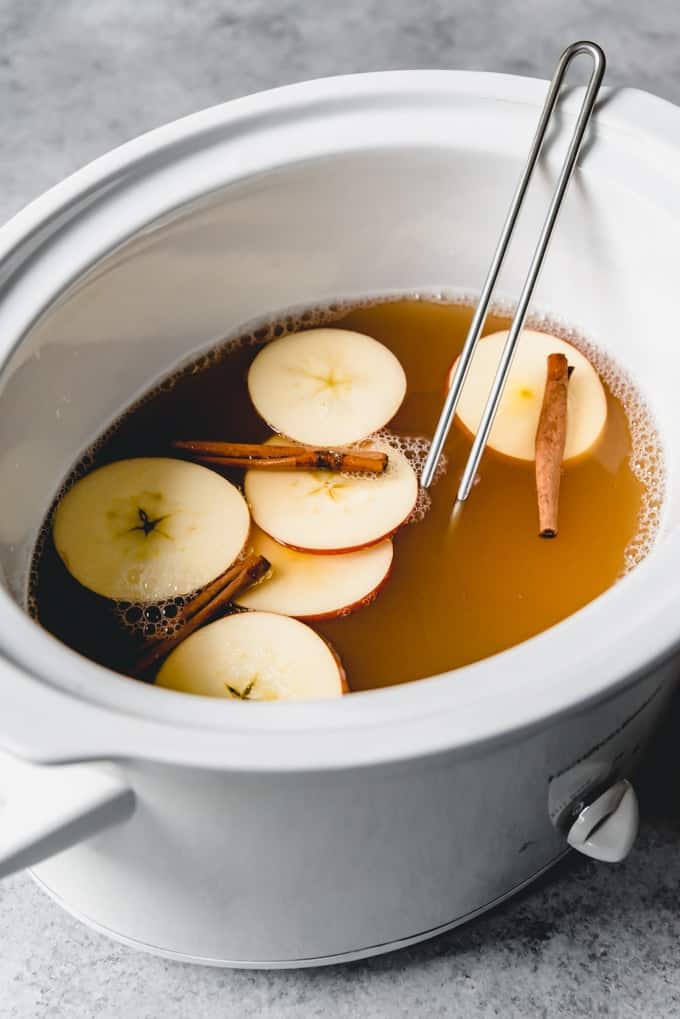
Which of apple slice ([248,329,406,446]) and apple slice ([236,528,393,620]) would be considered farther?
apple slice ([248,329,406,446])

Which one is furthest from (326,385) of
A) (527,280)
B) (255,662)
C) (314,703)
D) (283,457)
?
(314,703)

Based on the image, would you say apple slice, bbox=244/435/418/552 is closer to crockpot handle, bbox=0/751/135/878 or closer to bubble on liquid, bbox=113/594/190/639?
bubble on liquid, bbox=113/594/190/639

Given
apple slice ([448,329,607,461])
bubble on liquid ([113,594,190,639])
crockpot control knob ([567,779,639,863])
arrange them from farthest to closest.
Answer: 1. apple slice ([448,329,607,461])
2. bubble on liquid ([113,594,190,639])
3. crockpot control knob ([567,779,639,863])

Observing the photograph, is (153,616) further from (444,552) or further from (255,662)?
(444,552)

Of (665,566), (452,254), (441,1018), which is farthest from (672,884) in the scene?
(452,254)

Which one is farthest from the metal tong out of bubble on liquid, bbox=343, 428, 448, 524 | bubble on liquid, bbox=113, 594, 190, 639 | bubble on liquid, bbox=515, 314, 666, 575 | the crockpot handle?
the crockpot handle

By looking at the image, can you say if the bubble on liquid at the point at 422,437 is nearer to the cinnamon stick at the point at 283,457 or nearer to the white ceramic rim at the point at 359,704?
the cinnamon stick at the point at 283,457

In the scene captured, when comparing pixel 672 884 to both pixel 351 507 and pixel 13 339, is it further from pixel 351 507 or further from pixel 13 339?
pixel 13 339

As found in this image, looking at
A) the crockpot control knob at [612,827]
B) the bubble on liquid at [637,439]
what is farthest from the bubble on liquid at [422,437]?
the crockpot control knob at [612,827]
